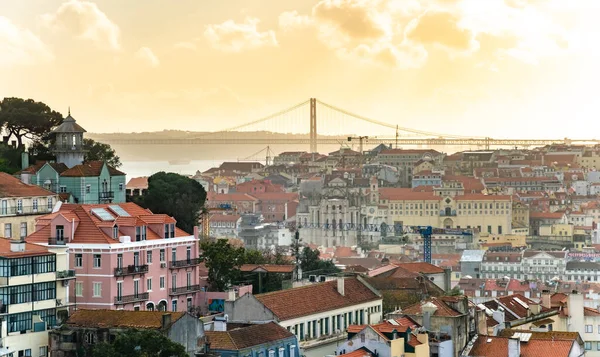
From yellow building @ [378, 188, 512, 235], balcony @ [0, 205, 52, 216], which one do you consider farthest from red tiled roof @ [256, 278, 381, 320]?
yellow building @ [378, 188, 512, 235]

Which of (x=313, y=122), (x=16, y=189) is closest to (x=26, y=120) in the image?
(x=16, y=189)

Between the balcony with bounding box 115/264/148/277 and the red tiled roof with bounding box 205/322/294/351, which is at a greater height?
the balcony with bounding box 115/264/148/277

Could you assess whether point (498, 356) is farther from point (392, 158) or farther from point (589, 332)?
point (392, 158)

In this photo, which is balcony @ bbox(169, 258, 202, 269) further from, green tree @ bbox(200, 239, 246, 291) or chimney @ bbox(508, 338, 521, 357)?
chimney @ bbox(508, 338, 521, 357)

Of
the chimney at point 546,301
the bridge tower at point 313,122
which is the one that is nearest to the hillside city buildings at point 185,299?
the chimney at point 546,301

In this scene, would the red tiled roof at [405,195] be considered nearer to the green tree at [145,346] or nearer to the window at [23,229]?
the window at [23,229]

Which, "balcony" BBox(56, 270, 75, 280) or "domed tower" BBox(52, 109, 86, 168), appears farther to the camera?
"domed tower" BBox(52, 109, 86, 168)

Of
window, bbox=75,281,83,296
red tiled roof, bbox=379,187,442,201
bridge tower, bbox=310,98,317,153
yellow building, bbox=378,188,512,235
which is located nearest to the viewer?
window, bbox=75,281,83,296

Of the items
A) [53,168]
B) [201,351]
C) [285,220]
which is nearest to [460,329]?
[201,351]
